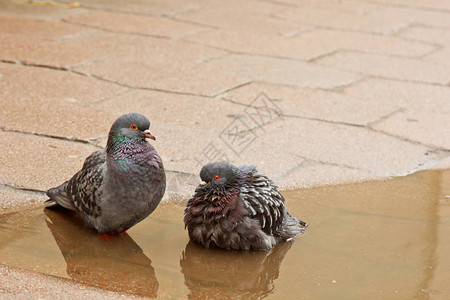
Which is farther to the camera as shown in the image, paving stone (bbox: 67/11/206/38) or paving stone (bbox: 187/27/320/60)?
paving stone (bbox: 67/11/206/38)

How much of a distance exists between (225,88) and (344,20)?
339cm

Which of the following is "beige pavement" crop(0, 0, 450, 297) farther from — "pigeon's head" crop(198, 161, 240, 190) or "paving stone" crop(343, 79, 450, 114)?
"pigeon's head" crop(198, 161, 240, 190)

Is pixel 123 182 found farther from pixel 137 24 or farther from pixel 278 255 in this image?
pixel 137 24

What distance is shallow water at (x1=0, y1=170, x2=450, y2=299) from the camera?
3.15 metres

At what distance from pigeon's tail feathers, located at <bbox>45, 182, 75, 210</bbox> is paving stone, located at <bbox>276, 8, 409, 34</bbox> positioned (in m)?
5.44

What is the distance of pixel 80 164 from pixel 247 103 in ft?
5.94

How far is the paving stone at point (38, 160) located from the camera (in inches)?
163

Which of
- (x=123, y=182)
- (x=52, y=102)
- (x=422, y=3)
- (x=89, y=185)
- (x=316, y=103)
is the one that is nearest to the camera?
(x=123, y=182)

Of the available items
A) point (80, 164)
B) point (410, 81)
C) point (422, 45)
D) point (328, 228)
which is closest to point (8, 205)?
point (80, 164)

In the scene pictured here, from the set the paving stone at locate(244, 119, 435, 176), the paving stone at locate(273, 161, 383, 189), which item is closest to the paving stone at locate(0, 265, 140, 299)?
the paving stone at locate(273, 161, 383, 189)

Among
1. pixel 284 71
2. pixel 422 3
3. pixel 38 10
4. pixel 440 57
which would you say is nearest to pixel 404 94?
pixel 284 71

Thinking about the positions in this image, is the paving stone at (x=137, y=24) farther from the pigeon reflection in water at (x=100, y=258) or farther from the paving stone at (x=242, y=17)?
the pigeon reflection in water at (x=100, y=258)

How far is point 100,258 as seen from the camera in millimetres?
3404

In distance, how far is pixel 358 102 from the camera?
5.92m
